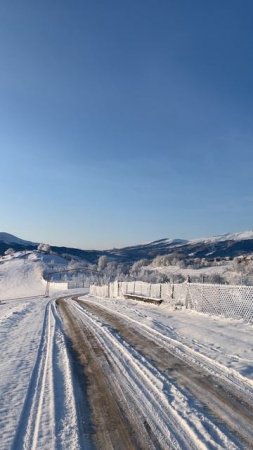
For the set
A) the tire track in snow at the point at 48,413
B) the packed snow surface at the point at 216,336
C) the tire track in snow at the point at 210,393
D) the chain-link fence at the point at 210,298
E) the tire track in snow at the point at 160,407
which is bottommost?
the tire track in snow at the point at 48,413

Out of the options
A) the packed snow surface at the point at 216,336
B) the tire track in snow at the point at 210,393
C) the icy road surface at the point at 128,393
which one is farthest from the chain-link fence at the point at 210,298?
the tire track in snow at the point at 210,393

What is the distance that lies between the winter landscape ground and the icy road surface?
1cm

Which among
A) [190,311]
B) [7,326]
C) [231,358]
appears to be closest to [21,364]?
[231,358]

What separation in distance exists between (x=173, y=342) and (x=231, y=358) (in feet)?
9.12

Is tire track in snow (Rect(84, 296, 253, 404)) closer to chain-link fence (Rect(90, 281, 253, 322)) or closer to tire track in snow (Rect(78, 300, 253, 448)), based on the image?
tire track in snow (Rect(78, 300, 253, 448))

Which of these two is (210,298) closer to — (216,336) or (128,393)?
(216,336)

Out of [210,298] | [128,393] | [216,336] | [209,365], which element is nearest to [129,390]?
[128,393]

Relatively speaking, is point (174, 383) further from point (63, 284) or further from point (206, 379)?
point (63, 284)

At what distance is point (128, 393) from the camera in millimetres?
7656

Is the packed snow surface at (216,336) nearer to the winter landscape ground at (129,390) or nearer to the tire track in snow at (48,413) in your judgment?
the winter landscape ground at (129,390)

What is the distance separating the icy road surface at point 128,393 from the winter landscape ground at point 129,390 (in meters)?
0.01

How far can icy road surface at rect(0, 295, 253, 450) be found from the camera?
5668mm

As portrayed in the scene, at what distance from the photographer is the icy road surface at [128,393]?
5668mm

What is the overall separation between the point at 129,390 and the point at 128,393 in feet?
0.59
